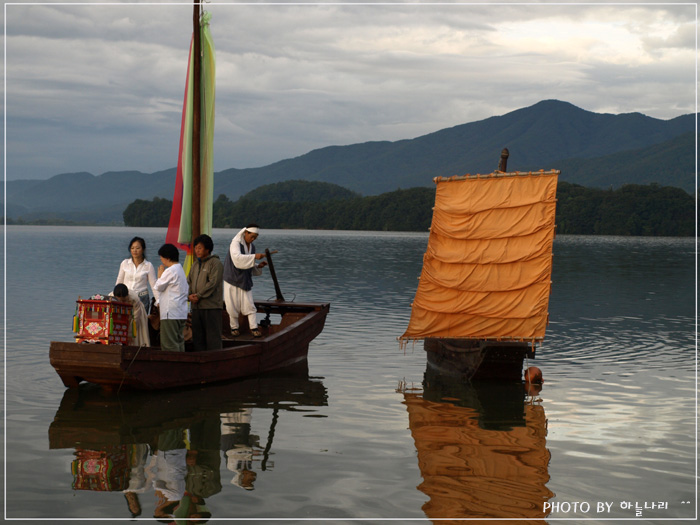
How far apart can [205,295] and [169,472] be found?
4.28 m

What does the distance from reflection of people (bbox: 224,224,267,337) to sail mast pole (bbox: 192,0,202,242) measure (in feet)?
2.91

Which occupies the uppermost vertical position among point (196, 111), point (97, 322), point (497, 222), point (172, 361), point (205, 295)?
point (196, 111)

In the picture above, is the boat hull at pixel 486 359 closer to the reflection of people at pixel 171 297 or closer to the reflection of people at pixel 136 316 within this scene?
the reflection of people at pixel 171 297

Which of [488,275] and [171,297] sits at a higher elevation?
[488,275]

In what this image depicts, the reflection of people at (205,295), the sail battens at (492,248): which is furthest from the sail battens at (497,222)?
the reflection of people at (205,295)

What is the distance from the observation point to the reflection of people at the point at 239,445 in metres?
8.20

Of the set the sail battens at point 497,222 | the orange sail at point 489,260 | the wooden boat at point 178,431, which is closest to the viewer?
the wooden boat at point 178,431

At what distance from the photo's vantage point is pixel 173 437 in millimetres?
9711

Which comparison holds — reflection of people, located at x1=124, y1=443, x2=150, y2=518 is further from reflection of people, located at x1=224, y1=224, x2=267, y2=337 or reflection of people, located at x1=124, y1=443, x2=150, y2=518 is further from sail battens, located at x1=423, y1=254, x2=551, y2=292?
sail battens, located at x1=423, y1=254, x2=551, y2=292

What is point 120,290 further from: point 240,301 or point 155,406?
point 240,301

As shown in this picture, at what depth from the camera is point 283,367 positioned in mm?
14273

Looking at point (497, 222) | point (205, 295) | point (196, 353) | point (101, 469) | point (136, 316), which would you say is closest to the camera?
point (101, 469)

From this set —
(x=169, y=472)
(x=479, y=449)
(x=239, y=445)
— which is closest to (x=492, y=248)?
(x=479, y=449)

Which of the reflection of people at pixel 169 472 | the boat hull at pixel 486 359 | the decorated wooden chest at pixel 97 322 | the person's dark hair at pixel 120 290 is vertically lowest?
the reflection of people at pixel 169 472
